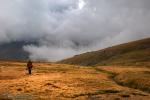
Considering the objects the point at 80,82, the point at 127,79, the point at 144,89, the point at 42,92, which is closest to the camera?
the point at 42,92

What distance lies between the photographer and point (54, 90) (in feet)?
183

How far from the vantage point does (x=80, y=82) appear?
66.4m

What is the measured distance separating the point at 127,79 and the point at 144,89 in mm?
11663

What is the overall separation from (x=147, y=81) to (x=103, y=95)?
56.8ft

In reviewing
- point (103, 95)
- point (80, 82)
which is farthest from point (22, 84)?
point (103, 95)

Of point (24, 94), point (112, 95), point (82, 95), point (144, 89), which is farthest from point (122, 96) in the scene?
point (24, 94)

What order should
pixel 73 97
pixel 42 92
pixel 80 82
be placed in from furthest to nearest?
pixel 80 82, pixel 42 92, pixel 73 97

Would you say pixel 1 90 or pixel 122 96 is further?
pixel 1 90

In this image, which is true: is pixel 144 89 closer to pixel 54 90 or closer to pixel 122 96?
pixel 122 96

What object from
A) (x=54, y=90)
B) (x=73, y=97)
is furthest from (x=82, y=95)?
(x=54, y=90)

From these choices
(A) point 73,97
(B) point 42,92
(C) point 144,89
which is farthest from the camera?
(C) point 144,89

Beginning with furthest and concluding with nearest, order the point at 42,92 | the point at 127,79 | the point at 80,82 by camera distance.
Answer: the point at 127,79, the point at 80,82, the point at 42,92

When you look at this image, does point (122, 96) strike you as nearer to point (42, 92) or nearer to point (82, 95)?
point (82, 95)

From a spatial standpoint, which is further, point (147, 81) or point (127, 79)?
point (127, 79)
